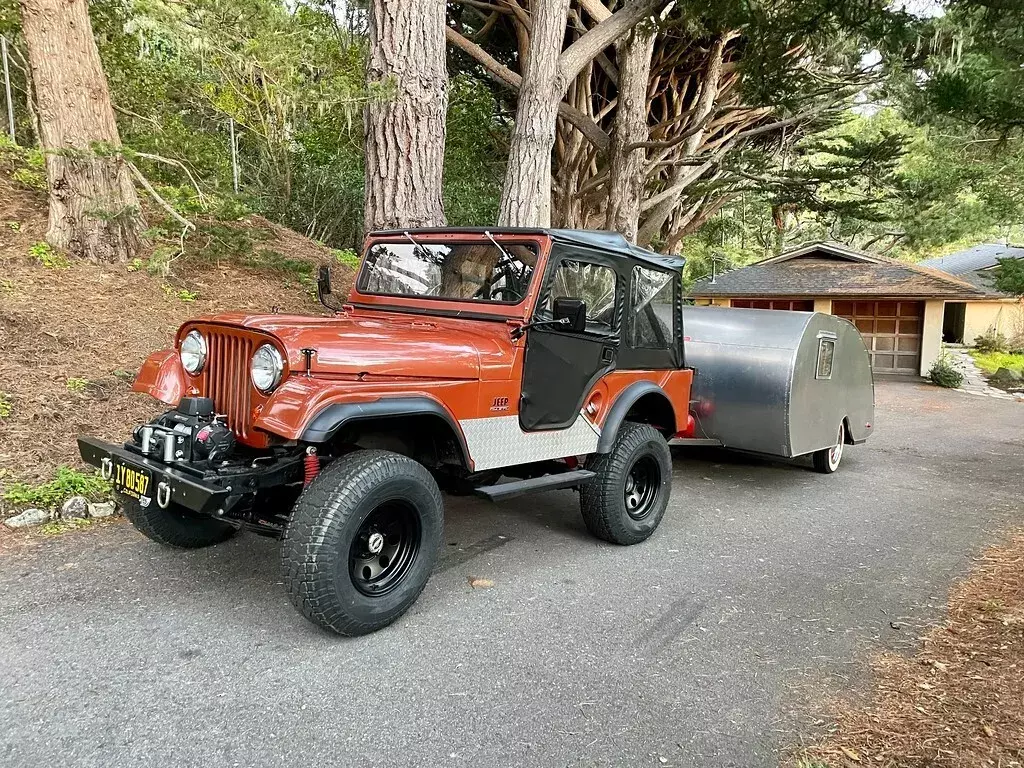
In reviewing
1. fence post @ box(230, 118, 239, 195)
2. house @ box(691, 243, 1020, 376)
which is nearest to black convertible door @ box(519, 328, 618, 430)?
fence post @ box(230, 118, 239, 195)

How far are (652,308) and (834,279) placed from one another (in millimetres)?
17062

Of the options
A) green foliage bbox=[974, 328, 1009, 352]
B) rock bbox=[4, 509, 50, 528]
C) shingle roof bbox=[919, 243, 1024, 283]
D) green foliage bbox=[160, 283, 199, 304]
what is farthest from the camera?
shingle roof bbox=[919, 243, 1024, 283]

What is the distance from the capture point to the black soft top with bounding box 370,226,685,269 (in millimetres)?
4188

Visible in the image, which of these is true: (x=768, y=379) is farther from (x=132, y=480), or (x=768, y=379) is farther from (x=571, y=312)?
(x=132, y=480)

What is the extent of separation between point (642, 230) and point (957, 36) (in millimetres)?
9245

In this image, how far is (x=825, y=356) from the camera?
6688mm

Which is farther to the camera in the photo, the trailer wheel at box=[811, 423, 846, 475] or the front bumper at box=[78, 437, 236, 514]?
the trailer wheel at box=[811, 423, 846, 475]

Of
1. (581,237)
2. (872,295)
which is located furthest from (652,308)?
(872,295)

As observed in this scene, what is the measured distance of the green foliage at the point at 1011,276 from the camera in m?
7.50

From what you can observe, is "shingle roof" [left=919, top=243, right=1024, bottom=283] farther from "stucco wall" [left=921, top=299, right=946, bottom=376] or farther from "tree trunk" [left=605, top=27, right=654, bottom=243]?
"tree trunk" [left=605, top=27, right=654, bottom=243]

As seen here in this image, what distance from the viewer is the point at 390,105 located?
6652mm

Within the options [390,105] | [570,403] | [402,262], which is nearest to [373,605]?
[570,403]

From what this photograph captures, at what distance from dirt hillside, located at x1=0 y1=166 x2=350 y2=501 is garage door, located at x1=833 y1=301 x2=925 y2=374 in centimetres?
1596

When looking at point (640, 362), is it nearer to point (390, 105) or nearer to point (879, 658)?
point (879, 658)
